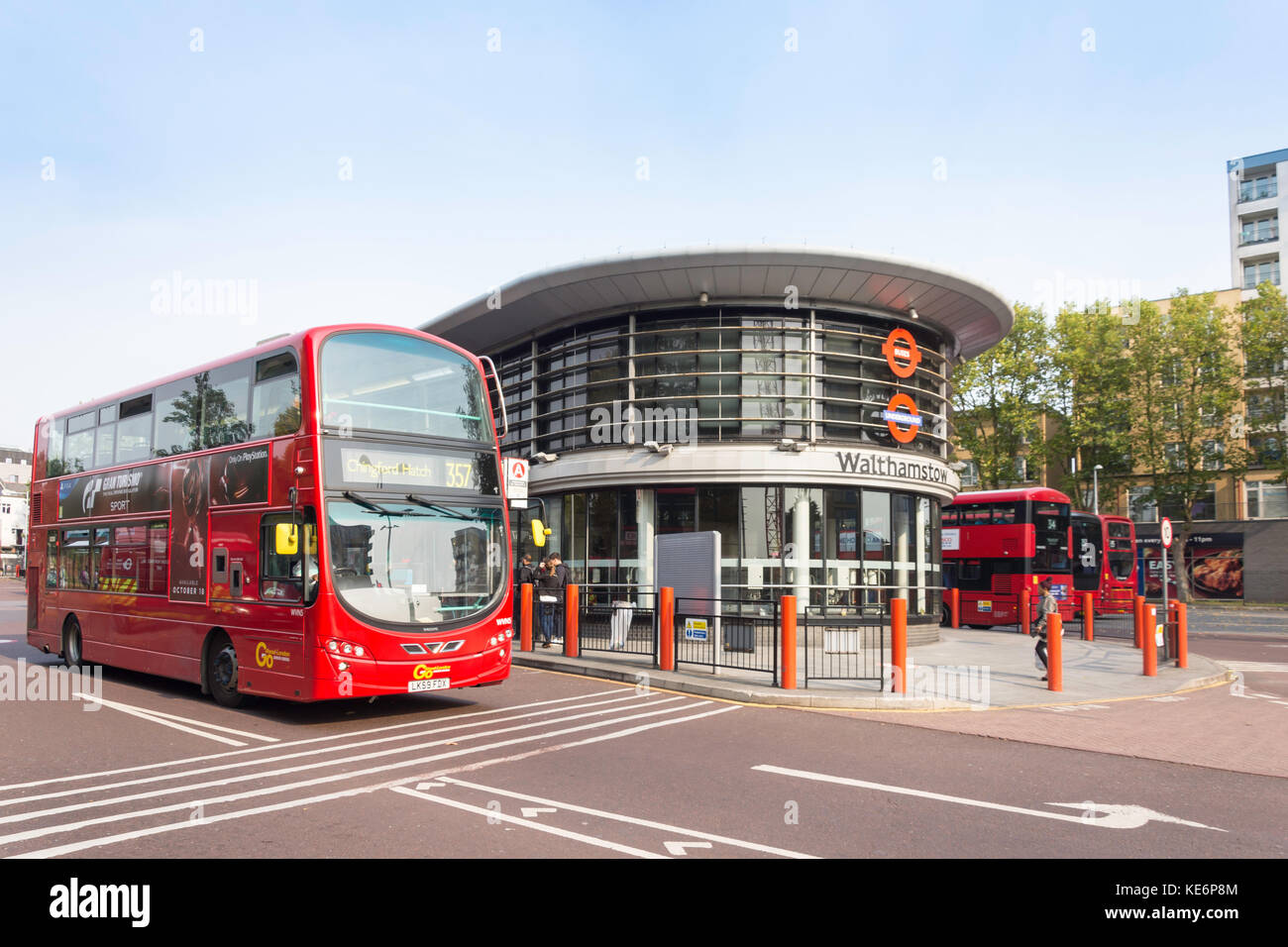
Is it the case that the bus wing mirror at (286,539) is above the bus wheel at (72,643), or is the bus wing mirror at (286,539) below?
above

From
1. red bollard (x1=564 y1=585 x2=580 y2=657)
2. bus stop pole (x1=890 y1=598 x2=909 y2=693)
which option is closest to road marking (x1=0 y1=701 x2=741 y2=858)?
bus stop pole (x1=890 y1=598 x2=909 y2=693)

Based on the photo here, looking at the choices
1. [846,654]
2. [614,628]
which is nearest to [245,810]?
[846,654]

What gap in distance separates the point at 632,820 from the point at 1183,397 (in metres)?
48.7

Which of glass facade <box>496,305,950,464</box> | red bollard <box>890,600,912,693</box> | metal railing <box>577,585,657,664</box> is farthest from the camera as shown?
glass facade <box>496,305,950,464</box>

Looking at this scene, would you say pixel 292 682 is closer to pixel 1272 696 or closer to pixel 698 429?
pixel 698 429

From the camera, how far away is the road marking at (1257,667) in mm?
17766

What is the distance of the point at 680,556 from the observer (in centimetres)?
1587

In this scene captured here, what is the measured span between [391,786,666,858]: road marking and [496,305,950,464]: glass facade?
45.7 ft

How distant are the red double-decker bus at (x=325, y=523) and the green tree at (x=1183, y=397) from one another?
143ft

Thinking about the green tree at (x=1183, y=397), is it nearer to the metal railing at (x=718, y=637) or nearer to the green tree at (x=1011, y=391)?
the green tree at (x=1011, y=391)

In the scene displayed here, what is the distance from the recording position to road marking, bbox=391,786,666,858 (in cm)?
555

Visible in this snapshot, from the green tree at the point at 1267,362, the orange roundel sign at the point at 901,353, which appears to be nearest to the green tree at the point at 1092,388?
the green tree at the point at 1267,362

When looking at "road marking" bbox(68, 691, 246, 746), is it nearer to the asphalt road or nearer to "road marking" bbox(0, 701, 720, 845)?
the asphalt road
